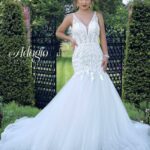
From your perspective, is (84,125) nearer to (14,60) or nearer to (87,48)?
(87,48)

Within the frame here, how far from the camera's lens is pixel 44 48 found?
10.5 meters

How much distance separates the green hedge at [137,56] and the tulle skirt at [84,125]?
4.02m

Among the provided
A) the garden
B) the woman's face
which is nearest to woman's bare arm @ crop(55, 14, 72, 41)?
the woman's face

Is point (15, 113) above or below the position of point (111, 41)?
below

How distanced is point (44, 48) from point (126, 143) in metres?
4.86

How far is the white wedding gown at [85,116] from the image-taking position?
5961mm

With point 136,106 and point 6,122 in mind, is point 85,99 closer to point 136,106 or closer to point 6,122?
point 6,122

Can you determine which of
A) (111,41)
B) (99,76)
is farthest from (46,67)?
(99,76)

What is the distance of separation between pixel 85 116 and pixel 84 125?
0.12 metres

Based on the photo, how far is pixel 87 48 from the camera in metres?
6.30

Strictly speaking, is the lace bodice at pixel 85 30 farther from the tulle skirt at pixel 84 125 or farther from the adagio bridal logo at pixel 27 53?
the adagio bridal logo at pixel 27 53

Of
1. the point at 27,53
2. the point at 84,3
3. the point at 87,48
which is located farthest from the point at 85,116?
the point at 27,53

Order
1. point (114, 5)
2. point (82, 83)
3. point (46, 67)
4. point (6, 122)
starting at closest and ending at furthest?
point (82, 83), point (6, 122), point (46, 67), point (114, 5)

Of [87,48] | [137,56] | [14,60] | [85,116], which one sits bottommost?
[85,116]
